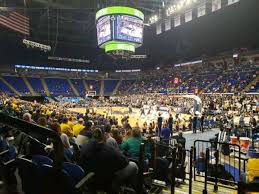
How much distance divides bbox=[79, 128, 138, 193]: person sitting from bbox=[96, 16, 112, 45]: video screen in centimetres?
1742

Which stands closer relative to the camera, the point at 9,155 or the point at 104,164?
the point at 104,164

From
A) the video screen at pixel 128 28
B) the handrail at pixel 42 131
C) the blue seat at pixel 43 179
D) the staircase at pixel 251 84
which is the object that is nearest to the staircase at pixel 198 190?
the blue seat at pixel 43 179

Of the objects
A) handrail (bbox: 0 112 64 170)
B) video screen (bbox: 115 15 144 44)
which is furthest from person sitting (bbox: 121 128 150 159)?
video screen (bbox: 115 15 144 44)

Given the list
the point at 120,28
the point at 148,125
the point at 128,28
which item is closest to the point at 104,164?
the point at 120,28

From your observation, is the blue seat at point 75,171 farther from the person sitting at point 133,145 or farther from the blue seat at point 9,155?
the person sitting at point 133,145

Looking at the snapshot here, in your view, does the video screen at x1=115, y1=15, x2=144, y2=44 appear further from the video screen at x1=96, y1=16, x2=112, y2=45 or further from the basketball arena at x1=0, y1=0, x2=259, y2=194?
the video screen at x1=96, y1=16, x2=112, y2=45

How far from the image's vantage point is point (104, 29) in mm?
21375

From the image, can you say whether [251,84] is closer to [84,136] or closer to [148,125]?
[148,125]

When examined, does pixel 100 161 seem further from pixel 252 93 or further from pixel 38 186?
pixel 252 93

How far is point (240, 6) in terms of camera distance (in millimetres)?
37906

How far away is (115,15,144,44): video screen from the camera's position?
784 inches

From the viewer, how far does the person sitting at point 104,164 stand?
384cm

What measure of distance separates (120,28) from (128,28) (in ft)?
2.15

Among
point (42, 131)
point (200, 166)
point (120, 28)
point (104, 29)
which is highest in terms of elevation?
point (104, 29)
